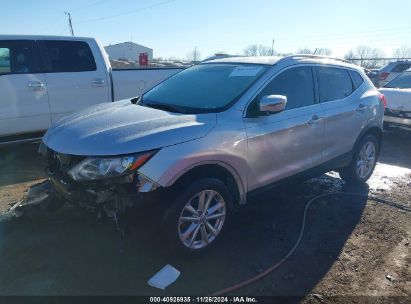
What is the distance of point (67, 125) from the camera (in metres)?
3.54

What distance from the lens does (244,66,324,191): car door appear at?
3684 millimetres

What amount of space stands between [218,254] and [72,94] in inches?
167

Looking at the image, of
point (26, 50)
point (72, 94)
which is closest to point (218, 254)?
point (72, 94)

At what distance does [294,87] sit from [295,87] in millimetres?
21

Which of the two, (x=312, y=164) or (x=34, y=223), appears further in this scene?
(x=312, y=164)

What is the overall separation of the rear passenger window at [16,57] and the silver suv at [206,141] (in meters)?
2.66

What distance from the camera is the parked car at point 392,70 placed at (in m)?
14.3

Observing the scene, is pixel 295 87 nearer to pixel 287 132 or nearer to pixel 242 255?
pixel 287 132

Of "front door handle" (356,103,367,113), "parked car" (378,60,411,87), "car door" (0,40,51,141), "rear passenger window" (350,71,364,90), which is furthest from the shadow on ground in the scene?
"parked car" (378,60,411,87)

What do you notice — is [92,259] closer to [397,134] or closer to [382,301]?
[382,301]

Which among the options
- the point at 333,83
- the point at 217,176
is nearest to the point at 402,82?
the point at 333,83

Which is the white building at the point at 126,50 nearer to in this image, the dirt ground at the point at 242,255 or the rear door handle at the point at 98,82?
the rear door handle at the point at 98,82

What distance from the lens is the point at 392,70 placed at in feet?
47.7

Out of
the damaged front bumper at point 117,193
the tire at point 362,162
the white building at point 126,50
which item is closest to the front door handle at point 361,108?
the tire at point 362,162
